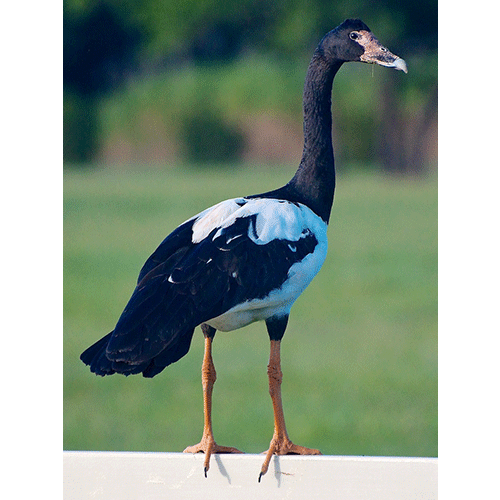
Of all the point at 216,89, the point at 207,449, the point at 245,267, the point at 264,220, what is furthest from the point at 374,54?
the point at 216,89

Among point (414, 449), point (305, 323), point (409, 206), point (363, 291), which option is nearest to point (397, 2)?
point (409, 206)

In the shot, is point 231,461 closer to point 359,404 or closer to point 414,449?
point 414,449

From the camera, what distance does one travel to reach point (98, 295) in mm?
10383

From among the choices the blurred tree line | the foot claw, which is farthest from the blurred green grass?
the blurred tree line

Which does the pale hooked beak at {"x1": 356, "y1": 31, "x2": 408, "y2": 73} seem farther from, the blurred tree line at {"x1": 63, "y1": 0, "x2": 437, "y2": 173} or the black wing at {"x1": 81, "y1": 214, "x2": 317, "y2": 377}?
the blurred tree line at {"x1": 63, "y1": 0, "x2": 437, "y2": 173}

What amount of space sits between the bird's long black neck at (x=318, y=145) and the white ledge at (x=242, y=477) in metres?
0.67

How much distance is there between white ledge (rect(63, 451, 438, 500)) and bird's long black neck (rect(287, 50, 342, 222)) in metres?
0.67

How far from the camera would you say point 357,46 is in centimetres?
237

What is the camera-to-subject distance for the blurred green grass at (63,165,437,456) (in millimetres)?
6098

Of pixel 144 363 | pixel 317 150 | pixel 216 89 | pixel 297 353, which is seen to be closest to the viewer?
pixel 144 363

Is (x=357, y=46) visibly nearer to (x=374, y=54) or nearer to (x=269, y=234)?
(x=374, y=54)

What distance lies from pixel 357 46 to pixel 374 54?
0.16 ft

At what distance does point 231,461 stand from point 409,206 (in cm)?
1399

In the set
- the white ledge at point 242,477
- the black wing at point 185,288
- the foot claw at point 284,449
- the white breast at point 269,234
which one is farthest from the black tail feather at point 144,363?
the foot claw at point 284,449
